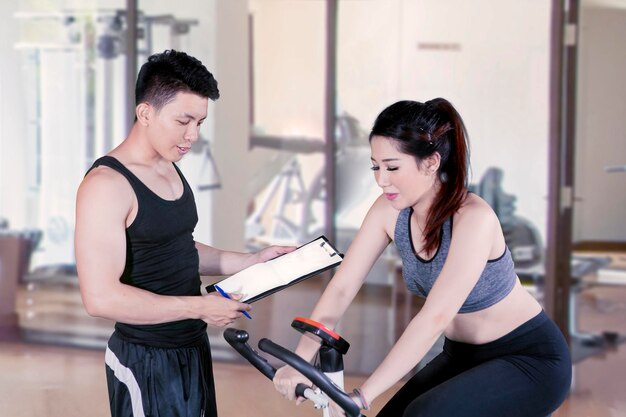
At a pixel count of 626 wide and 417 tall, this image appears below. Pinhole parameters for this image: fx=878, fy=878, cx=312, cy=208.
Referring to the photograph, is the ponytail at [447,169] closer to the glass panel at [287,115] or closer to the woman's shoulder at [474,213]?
the woman's shoulder at [474,213]

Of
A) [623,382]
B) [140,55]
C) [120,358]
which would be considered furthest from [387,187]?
[140,55]

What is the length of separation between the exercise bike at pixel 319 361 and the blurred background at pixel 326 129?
3047 mm

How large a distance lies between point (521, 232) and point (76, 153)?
2.87m

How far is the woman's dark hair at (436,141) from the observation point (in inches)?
78.8

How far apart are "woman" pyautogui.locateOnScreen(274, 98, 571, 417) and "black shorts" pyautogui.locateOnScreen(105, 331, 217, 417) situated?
32 cm

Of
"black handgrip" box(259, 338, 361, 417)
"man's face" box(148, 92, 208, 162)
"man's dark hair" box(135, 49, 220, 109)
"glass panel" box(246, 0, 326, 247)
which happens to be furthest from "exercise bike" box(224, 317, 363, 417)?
"glass panel" box(246, 0, 326, 247)

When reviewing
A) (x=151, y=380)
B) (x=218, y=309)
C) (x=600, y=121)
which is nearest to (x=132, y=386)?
(x=151, y=380)

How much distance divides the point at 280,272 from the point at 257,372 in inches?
112

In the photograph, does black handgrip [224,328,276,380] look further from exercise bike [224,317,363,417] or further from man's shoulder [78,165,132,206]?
man's shoulder [78,165,132,206]

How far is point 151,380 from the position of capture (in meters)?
2.14

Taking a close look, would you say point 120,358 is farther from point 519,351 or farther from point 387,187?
point 519,351

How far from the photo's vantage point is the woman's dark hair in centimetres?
200

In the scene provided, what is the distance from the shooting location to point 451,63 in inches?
208

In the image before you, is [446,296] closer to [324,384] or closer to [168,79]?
[324,384]
